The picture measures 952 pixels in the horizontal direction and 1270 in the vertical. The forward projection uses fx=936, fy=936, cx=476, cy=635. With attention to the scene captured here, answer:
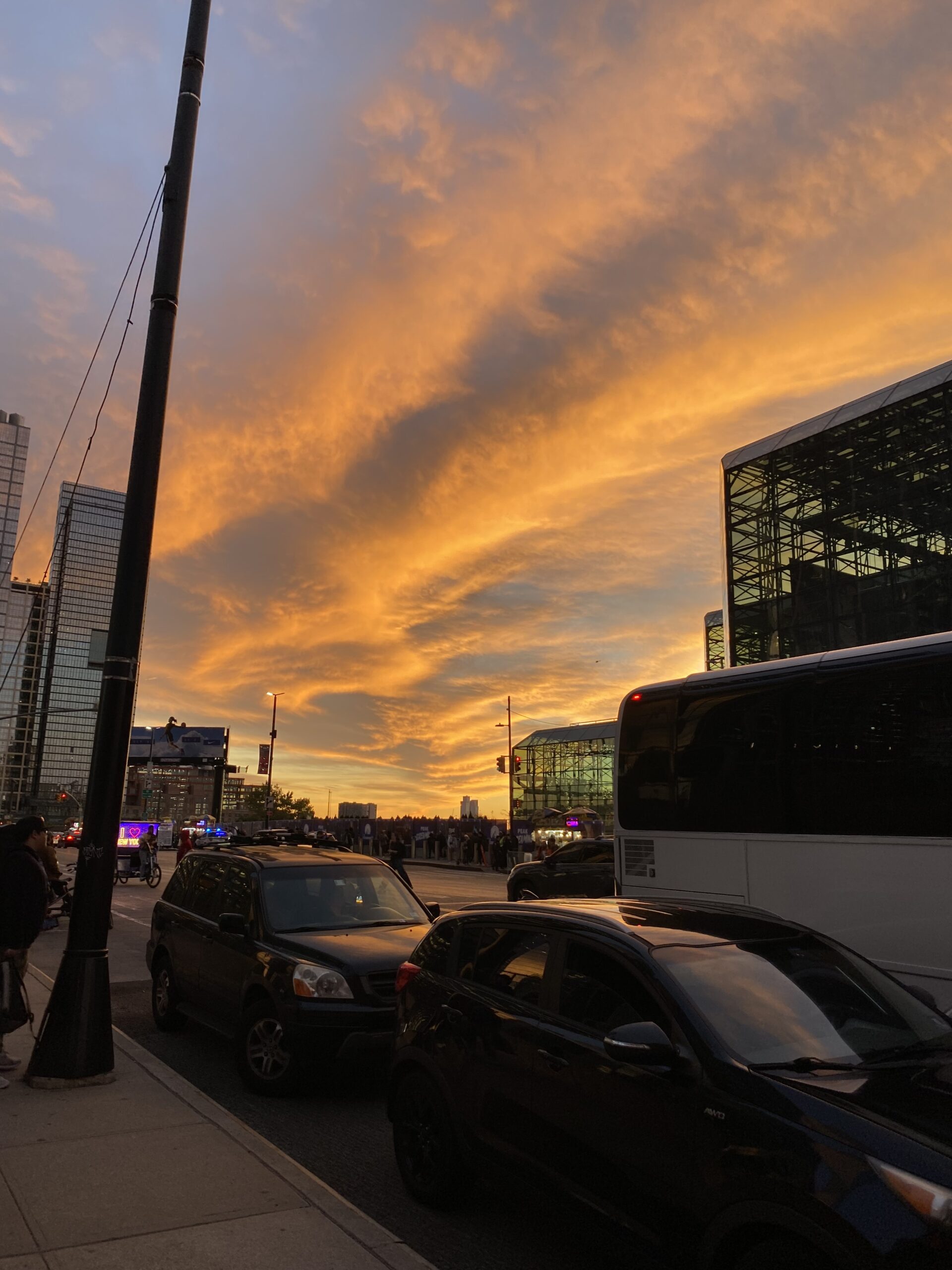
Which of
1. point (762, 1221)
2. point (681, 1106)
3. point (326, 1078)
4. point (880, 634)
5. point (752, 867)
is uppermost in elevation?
point (880, 634)

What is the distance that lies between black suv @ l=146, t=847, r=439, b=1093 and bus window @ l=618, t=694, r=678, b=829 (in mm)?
2374

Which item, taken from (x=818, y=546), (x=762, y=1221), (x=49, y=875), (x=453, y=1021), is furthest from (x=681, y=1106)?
(x=818, y=546)

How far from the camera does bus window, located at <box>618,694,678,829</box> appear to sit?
29.8 feet

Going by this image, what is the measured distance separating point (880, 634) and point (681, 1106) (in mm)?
44590

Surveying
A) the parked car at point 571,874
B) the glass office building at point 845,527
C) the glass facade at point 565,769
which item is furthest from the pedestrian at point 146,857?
the glass facade at point 565,769

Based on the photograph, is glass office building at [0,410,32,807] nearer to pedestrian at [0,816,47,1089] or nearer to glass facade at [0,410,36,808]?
glass facade at [0,410,36,808]

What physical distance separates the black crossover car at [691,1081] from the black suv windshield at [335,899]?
106 inches

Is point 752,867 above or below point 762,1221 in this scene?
above

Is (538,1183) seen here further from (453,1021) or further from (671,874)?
(671,874)

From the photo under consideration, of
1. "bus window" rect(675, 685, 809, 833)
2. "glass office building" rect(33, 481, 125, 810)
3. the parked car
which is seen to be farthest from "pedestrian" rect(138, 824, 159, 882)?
"bus window" rect(675, 685, 809, 833)

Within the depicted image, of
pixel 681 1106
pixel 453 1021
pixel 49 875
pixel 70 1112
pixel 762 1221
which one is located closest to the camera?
pixel 762 1221

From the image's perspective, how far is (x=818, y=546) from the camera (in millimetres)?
48062

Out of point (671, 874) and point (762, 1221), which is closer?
point (762, 1221)

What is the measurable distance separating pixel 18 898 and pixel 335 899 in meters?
2.54
